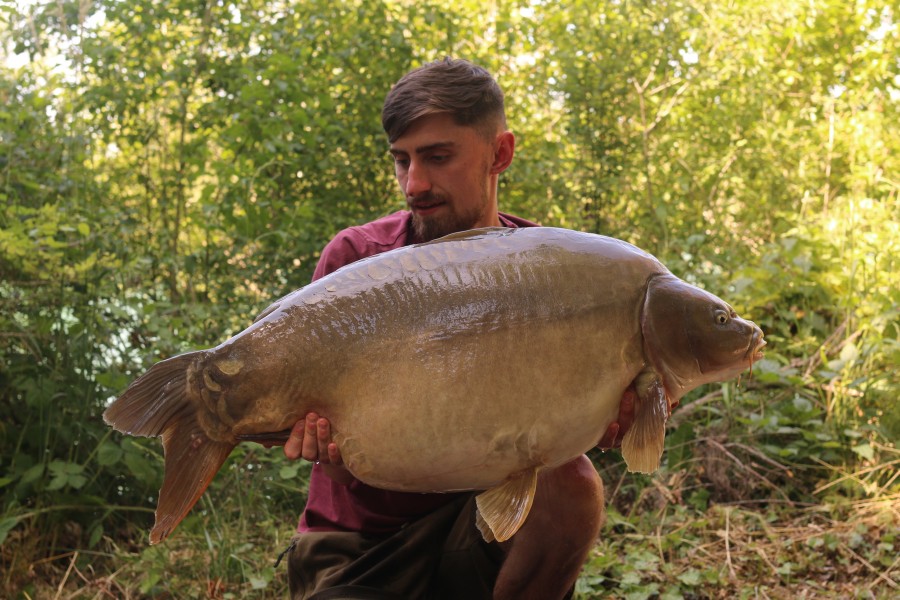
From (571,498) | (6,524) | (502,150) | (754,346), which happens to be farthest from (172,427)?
(6,524)

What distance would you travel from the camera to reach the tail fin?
158cm

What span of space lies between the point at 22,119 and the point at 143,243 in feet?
2.23

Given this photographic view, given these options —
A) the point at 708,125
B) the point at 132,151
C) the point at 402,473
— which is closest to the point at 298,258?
the point at 132,151

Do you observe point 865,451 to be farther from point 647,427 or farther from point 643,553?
point 647,427

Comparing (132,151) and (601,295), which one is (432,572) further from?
(132,151)

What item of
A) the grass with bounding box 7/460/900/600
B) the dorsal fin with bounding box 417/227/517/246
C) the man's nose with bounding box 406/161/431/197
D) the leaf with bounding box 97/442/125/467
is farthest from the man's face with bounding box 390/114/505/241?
the leaf with bounding box 97/442/125/467

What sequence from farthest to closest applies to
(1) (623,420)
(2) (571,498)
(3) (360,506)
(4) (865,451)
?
(4) (865,451)
(3) (360,506)
(2) (571,498)
(1) (623,420)

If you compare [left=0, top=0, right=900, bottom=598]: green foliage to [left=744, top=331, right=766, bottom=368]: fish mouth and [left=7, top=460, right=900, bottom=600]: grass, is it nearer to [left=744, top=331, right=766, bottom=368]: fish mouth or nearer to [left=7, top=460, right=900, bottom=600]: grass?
[left=7, top=460, right=900, bottom=600]: grass

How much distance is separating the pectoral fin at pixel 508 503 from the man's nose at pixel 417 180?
2.78 feet

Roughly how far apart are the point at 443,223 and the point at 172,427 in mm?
897

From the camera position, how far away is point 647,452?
5.37 feet

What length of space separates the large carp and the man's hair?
692 mm

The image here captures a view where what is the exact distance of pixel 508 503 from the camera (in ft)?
5.26

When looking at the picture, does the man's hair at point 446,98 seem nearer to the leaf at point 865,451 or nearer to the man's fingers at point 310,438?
the man's fingers at point 310,438
